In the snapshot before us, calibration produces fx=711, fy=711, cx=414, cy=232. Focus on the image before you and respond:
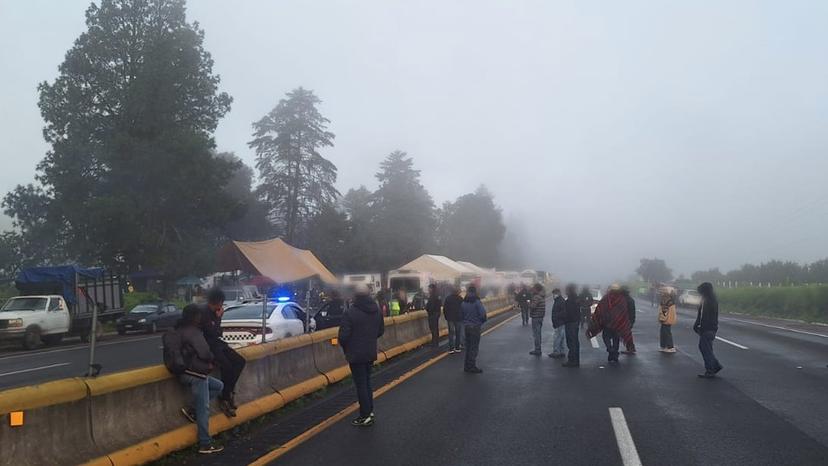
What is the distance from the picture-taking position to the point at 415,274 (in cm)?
4194

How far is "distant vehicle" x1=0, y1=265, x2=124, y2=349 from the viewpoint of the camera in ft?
80.0

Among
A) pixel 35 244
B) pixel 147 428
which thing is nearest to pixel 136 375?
pixel 147 428

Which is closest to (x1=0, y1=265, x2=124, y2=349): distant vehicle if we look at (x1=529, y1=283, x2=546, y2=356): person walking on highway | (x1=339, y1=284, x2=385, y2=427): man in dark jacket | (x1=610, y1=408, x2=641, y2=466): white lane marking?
(x1=529, y1=283, x2=546, y2=356): person walking on highway

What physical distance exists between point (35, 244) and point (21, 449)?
181 feet

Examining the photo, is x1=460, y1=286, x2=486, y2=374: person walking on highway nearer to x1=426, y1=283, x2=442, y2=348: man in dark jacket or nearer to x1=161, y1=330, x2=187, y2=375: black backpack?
x1=426, y1=283, x2=442, y2=348: man in dark jacket

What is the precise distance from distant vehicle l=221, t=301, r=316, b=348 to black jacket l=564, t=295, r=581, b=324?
6.48 m

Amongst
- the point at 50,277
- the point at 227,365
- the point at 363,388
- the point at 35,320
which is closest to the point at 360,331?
the point at 363,388

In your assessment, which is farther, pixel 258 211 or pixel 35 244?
pixel 258 211

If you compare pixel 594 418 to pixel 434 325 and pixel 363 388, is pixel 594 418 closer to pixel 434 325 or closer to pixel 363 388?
pixel 363 388

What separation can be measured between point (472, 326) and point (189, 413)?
740cm

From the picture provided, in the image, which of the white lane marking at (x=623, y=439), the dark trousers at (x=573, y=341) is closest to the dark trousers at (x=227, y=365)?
the white lane marking at (x=623, y=439)

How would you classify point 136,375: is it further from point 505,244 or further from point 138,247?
point 505,244

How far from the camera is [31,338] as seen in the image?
24.5 metres

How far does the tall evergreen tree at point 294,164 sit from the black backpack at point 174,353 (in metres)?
56.5
